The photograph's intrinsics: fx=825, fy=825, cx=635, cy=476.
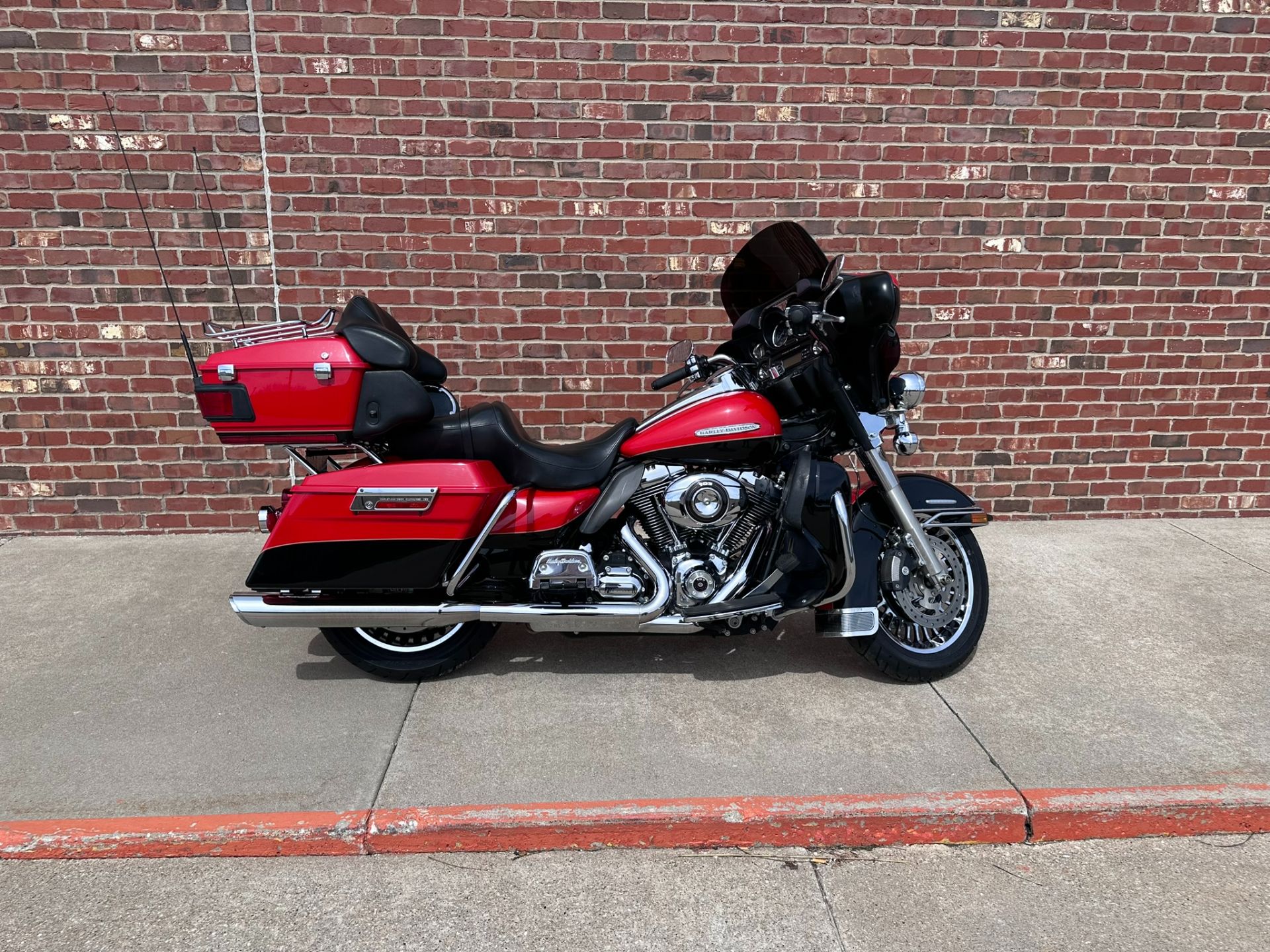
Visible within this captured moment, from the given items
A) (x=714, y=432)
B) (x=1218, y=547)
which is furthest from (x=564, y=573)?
(x=1218, y=547)

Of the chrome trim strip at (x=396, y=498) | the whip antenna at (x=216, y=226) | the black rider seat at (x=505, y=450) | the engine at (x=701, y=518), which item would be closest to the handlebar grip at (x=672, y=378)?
the black rider seat at (x=505, y=450)

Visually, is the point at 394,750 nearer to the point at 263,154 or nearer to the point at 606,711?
the point at 606,711

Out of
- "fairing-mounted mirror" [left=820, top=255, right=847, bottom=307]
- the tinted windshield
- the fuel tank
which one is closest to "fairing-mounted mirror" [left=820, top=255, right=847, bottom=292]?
"fairing-mounted mirror" [left=820, top=255, right=847, bottom=307]

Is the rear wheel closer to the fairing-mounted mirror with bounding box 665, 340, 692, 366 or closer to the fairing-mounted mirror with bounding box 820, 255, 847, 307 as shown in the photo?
the fairing-mounted mirror with bounding box 665, 340, 692, 366

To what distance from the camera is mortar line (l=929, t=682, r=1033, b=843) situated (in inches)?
103

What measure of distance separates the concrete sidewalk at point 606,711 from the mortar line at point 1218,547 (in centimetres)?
29

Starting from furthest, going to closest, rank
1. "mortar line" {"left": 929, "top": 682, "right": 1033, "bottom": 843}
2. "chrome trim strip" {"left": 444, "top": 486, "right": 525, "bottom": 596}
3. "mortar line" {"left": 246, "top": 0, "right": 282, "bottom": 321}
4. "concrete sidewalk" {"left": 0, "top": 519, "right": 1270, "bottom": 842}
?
"mortar line" {"left": 246, "top": 0, "right": 282, "bottom": 321} → "chrome trim strip" {"left": 444, "top": 486, "right": 525, "bottom": 596} → "concrete sidewalk" {"left": 0, "top": 519, "right": 1270, "bottom": 842} → "mortar line" {"left": 929, "top": 682, "right": 1033, "bottom": 843}

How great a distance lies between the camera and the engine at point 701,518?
3109 millimetres

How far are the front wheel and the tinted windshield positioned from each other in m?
1.16

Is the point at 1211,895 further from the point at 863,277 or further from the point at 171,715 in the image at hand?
the point at 171,715

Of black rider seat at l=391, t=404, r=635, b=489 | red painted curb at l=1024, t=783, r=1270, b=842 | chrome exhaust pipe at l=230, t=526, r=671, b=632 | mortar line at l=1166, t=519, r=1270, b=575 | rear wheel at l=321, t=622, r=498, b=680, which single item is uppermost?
black rider seat at l=391, t=404, r=635, b=489

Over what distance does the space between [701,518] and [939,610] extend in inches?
44.1

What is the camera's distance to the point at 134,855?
2514 millimetres

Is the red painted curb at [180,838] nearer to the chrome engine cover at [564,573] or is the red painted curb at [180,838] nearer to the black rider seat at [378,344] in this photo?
the chrome engine cover at [564,573]
